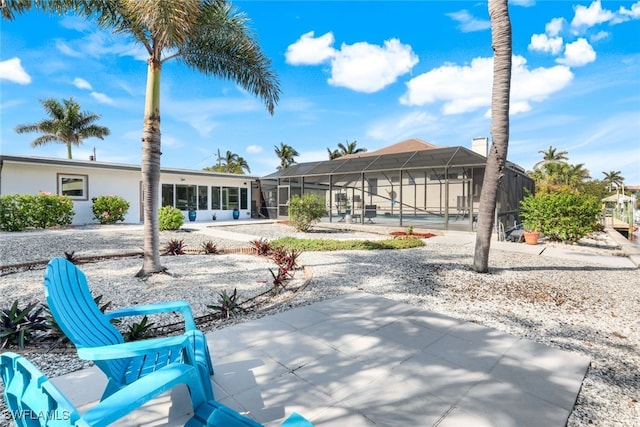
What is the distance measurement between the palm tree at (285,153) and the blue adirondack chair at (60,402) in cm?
3950

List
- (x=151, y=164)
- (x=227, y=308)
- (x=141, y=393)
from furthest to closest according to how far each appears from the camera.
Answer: (x=151, y=164)
(x=227, y=308)
(x=141, y=393)

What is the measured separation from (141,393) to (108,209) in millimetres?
16475

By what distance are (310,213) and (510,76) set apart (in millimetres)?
8712

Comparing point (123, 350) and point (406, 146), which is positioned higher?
point (406, 146)

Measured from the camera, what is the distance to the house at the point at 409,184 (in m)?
13.7

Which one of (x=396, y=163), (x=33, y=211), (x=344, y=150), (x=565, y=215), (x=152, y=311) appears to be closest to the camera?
(x=152, y=311)

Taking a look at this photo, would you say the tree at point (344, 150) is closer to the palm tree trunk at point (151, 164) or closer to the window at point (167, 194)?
the window at point (167, 194)

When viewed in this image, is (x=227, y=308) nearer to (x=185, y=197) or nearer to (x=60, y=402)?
(x=60, y=402)

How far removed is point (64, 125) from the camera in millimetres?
25062

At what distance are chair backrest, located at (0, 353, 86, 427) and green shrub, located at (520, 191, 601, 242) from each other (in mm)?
12365

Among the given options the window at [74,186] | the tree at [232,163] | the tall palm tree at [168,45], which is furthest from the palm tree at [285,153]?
the tall palm tree at [168,45]

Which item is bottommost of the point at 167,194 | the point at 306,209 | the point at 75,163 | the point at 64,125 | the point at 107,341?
the point at 107,341

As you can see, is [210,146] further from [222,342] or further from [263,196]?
[222,342]

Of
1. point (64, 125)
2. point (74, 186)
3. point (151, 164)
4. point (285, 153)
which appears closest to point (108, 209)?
point (74, 186)
